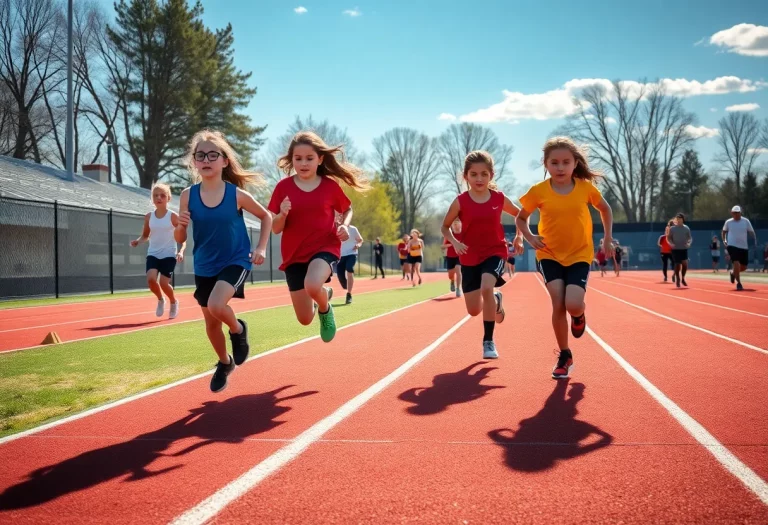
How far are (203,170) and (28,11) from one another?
1511 inches

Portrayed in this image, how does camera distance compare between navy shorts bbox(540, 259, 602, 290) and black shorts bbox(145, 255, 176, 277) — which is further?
black shorts bbox(145, 255, 176, 277)

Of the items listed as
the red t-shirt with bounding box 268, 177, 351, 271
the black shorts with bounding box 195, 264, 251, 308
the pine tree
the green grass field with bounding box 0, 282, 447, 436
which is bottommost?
the green grass field with bounding box 0, 282, 447, 436

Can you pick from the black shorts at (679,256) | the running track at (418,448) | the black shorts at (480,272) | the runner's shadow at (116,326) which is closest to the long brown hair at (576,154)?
the black shorts at (480,272)

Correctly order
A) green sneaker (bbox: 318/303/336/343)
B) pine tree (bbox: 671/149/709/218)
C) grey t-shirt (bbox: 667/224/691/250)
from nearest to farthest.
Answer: green sneaker (bbox: 318/303/336/343)
grey t-shirt (bbox: 667/224/691/250)
pine tree (bbox: 671/149/709/218)

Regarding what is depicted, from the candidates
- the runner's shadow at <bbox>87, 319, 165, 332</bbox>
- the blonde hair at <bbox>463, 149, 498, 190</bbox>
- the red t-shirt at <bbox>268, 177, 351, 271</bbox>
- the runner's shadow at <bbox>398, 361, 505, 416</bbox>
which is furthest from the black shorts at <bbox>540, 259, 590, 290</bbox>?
the runner's shadow at <bbox>87, 319, 165, 332</bbox>

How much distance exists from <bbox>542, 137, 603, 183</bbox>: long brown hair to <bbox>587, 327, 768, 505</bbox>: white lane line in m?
1.94

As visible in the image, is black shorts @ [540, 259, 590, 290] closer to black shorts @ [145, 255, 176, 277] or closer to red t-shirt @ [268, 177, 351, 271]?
red t-shirt @ [268, 177, 351, 271]

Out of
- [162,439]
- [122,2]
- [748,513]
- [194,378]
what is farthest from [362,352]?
[122,2]

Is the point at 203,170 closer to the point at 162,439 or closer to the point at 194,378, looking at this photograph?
the point at 194,378

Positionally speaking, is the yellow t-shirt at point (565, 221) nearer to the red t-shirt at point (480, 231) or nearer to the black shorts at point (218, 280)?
the red t-shirt at point (480, 231)

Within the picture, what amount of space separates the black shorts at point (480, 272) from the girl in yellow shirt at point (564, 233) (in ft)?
2.84

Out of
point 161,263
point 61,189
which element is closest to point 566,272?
point 161,263

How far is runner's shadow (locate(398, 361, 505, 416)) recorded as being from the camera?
4688 mm

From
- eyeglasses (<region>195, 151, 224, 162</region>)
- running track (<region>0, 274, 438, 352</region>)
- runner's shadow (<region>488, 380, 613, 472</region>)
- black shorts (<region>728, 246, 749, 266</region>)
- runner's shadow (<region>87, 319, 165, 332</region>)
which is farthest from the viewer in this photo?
black shorts (<region>728, 246, 749, 266</region>)
